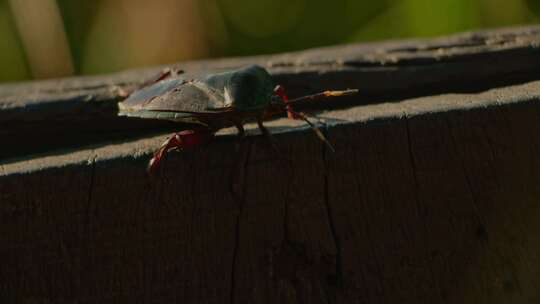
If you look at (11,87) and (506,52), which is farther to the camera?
(11,87)

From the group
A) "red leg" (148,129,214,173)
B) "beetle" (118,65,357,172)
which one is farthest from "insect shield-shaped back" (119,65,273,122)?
"red leg" (148,129,214,173)

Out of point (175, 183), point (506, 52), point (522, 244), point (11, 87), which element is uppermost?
point (11, 87)

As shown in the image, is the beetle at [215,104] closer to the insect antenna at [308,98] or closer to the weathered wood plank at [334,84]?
the insect antenna at [308,98]

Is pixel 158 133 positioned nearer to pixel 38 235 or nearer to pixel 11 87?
pixel 38 235

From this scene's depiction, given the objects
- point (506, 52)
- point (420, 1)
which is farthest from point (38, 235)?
point (420, 1)

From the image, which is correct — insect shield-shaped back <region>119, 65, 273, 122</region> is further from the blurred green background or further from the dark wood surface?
the blurred green background

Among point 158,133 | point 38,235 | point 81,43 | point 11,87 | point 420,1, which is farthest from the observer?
point 81,43

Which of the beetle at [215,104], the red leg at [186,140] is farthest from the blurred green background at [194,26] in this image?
the red leg at [186,140]

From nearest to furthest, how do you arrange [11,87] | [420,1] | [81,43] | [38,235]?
[38,235], [11,87], [420,1], [81,43]
